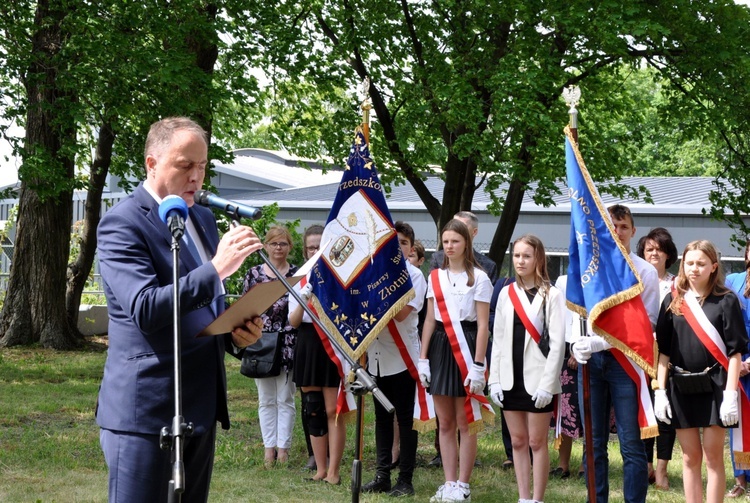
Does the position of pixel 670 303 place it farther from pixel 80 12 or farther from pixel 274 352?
pixel 80 12

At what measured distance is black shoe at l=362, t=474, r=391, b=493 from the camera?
6.93m

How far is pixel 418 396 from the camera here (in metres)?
7.22

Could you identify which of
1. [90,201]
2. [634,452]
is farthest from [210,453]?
[90,201]

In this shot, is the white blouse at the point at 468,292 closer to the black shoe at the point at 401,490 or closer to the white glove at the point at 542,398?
the white glove at the point at 542,398

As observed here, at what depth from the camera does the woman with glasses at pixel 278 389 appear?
7539 millimetres

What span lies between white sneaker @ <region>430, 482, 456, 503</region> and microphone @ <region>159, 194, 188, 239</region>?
14.0 feet

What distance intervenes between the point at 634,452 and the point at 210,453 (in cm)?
323

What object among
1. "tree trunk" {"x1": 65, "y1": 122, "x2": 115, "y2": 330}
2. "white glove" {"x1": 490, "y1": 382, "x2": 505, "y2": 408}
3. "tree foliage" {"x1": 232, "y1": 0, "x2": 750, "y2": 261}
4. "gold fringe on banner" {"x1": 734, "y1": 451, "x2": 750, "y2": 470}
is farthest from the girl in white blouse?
"tree trunk" {"x1": 65, "y1": 122, "x2": 115, "y2": 330}

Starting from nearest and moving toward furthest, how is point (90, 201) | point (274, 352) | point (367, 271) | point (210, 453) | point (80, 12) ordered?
1. point (210, 453)
2. point (367, 271)
3. point (274, 352)
4. point (80, 12)
5. point (90, 201)

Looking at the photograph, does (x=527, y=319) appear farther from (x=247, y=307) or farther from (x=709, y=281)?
(x=247, y=307)

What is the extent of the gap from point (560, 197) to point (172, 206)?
2039 cm

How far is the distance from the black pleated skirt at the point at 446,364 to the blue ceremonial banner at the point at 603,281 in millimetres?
1188

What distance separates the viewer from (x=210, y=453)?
336cm

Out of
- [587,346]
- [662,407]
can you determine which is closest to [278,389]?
[587,346]
